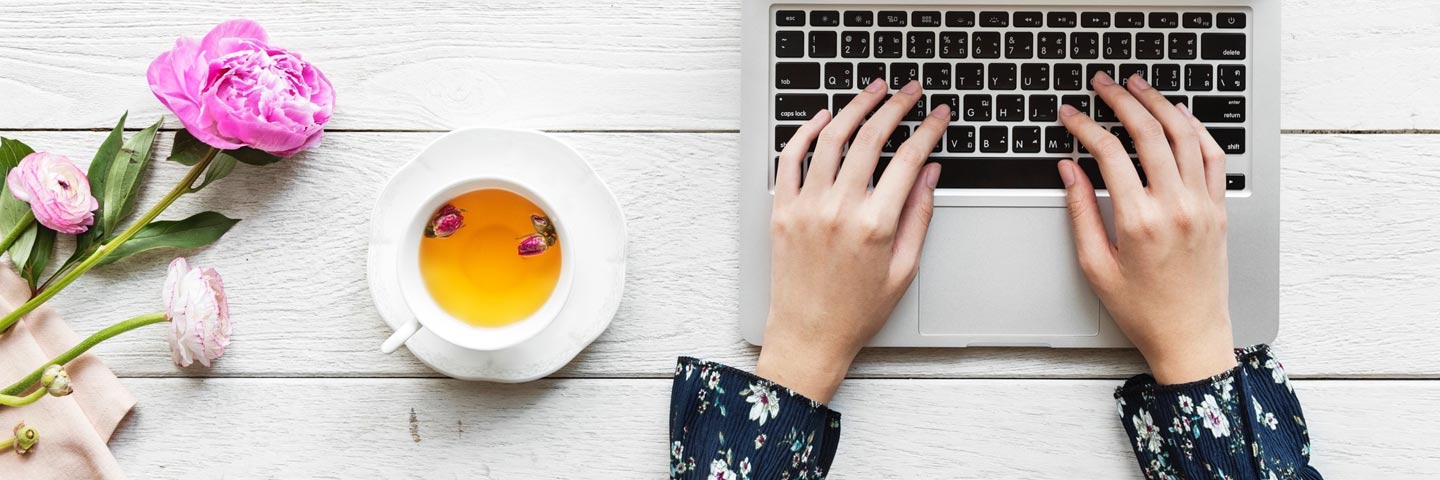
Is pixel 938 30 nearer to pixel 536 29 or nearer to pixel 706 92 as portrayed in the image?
pixel 706 92

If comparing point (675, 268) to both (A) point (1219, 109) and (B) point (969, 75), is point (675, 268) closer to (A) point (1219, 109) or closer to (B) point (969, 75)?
(B) point (969, 75)

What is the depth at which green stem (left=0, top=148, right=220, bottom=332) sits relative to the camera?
626mm

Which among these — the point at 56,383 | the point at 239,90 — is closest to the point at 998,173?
the point at 239,90

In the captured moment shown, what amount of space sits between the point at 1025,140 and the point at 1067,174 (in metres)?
0.04

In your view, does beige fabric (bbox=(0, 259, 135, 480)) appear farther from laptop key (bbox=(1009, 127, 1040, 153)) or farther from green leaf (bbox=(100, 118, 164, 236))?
laptop key (bbox=(1009, 127, 1040, 153))

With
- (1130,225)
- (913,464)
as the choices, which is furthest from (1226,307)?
(913,464)

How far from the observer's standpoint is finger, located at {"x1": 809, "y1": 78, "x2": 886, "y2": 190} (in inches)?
23.7

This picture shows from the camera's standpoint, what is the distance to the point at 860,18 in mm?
612

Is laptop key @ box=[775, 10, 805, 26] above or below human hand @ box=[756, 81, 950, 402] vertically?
above

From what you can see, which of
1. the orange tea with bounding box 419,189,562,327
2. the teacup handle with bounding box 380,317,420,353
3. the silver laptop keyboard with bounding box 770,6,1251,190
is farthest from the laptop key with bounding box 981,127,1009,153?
the teacup handle with bounding box 380,317,420,353

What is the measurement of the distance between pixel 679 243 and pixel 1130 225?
0.33 m

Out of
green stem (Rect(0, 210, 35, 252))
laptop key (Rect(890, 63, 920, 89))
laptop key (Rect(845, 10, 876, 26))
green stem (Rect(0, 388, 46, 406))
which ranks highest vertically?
laptop key (Rect(845, 10, 876, 26))

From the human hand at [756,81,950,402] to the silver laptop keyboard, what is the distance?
0.02 meters

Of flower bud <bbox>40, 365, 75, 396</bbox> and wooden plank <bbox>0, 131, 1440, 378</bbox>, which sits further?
wooden plank <bbox>0, 131, 1440, 378</bbox>
